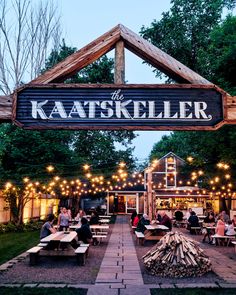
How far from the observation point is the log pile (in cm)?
859

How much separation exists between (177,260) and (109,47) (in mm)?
5818

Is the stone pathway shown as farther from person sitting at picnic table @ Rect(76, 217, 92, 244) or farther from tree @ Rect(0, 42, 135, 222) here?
tree @ Rect(0, 42, 135, 222)

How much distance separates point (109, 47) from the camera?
564 cm

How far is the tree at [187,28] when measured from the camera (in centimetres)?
1850

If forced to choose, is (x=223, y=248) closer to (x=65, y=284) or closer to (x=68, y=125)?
(x=65, y=284)

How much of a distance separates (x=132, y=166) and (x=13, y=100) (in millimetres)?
26933

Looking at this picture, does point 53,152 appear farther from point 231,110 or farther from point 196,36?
point 231,110

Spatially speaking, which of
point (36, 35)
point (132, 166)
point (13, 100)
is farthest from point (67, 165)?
point (13, 100)

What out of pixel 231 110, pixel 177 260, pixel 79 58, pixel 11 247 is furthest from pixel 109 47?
pixel 11 247

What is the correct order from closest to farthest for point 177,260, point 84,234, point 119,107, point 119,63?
point 119,107 < point 119,63 < point 177,260 < point 84,234

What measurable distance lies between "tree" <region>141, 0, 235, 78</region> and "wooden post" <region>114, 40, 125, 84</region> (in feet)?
42.8

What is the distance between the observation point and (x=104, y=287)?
7.34 metres

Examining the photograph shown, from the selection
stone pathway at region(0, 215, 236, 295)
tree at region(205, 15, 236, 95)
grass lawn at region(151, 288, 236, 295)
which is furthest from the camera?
tree at region(205, 15, 236, 95)

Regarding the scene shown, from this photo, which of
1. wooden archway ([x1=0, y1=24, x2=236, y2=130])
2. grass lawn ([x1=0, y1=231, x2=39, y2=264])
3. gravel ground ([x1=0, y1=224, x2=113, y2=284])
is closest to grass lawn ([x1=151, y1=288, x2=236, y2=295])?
gravel ground ([x1=0, y1=224, x2=113, y2=284])
